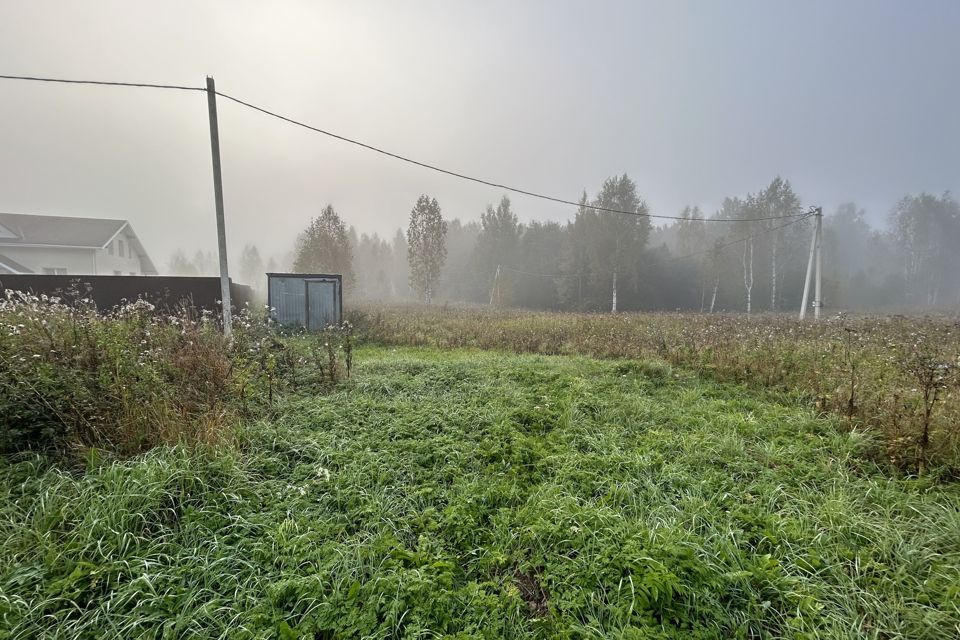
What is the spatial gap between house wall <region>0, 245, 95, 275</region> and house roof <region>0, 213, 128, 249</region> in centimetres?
37

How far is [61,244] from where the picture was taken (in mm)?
17906

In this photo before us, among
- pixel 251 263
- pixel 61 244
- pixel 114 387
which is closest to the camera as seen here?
pixel 114 387

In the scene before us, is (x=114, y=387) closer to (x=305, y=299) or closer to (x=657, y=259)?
(x=305, y=299)

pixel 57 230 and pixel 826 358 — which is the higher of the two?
pixel 57 230

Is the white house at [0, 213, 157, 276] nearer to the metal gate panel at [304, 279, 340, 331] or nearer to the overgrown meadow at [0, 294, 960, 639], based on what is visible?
the metal gate panel at [304, 279, 340, 331]

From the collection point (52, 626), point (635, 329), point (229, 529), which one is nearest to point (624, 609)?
point (229, 529)

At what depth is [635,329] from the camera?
38.3ft

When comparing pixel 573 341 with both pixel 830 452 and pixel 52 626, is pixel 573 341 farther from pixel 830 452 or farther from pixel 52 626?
pixel 52 626

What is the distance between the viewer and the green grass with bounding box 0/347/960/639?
1841 mm

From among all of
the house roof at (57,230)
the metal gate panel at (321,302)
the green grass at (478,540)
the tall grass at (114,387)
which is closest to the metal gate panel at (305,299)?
the metal gate panel at (321,302)

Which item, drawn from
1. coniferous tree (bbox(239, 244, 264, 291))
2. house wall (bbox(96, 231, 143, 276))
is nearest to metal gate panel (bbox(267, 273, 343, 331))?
house wall (bbox(96, 231, 143, 276))

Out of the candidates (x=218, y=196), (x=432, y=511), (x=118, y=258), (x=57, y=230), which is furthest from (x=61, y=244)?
(x=432, y=511)

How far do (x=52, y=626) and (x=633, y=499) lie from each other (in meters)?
3.51

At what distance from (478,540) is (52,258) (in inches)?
1076
